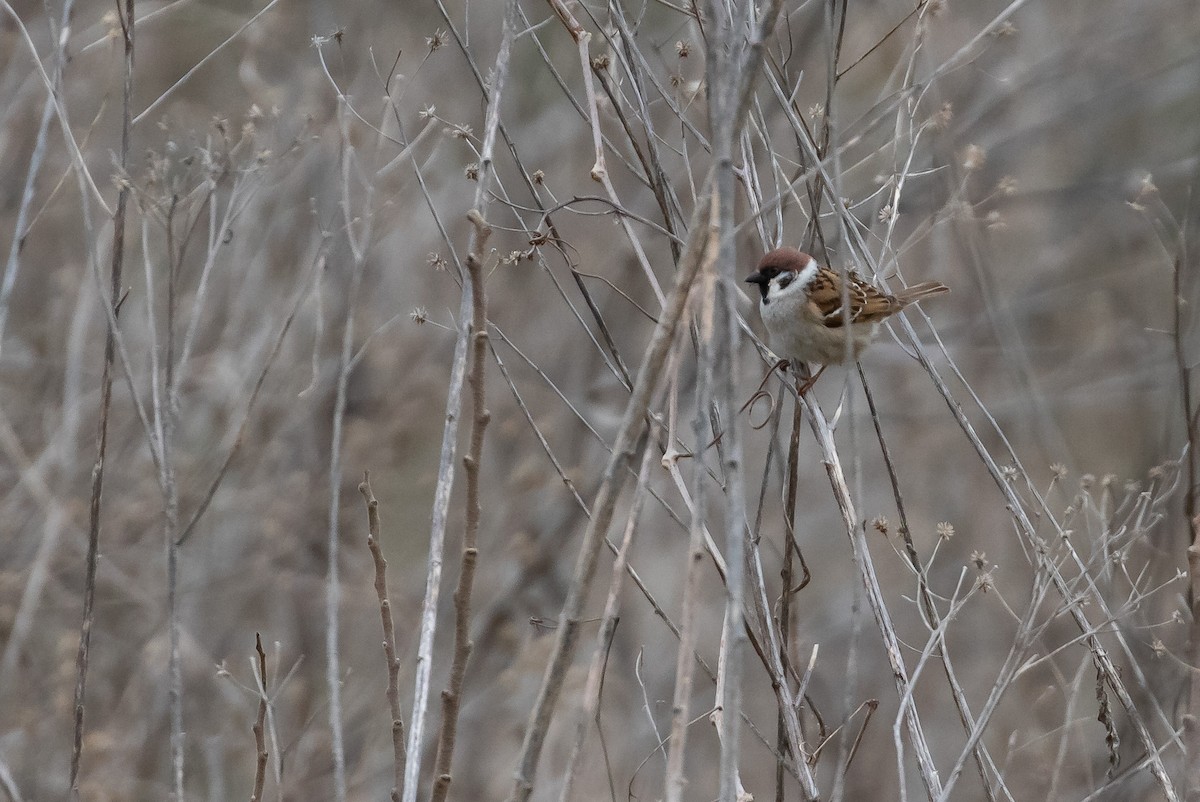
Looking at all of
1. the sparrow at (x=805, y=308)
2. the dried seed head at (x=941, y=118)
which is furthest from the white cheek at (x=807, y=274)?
the dried seed head at (x=941, y=118)

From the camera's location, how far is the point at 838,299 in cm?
291

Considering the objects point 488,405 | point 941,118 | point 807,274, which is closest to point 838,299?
point 807,274

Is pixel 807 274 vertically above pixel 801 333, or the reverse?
pixel 807 274

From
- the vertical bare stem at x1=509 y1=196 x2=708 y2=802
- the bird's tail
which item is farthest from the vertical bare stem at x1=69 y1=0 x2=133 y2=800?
the bird's tail

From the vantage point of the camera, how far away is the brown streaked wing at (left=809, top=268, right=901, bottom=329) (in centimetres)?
286

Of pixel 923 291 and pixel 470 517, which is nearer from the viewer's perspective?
pixel 470 517

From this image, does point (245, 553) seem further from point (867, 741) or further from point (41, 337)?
point (867, 741)

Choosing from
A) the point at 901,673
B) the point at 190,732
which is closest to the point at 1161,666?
the point at 901,673

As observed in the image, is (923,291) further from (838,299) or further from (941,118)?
(941,118)

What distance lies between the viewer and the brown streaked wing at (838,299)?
2.86 meters

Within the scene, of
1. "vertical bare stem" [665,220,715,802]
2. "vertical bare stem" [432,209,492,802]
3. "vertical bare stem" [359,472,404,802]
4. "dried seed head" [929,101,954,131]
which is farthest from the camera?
"dried seed head" [929,101,954,131]

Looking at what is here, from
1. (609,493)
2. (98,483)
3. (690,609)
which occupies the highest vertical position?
(98,483)

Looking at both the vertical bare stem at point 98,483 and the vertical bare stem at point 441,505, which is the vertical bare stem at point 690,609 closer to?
the vertical bare stem at point 441,505

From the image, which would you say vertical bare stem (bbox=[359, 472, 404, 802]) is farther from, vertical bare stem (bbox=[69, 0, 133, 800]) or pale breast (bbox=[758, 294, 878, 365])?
pale breast (bbox=[758, 294, 878, 365])
